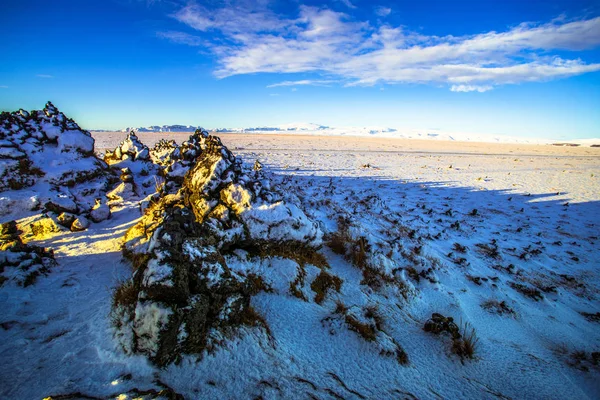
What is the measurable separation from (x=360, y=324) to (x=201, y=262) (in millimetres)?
2317

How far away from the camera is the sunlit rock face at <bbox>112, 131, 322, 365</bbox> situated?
2.92 metres

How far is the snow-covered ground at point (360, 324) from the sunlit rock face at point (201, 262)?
191 millimetres

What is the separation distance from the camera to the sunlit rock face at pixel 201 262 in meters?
2.92

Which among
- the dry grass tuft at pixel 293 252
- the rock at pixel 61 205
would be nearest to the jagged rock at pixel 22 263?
the rock at pixel 61 205

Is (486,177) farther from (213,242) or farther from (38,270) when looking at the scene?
(38,270)

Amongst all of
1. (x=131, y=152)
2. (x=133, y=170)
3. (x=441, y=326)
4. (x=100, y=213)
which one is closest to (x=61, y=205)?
(x=100, y=213)

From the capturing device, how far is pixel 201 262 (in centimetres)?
338

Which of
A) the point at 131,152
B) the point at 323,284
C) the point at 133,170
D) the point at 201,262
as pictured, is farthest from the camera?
the point at 131,152

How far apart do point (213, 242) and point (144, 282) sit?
1.14 m

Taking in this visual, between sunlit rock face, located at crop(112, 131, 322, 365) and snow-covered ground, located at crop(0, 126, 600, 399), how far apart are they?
0.19 m

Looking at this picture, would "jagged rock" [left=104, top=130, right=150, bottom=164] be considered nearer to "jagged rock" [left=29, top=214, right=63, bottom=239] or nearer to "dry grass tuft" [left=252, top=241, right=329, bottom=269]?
"jagged rock" [left=29, top=214, right=63, bottom=239]

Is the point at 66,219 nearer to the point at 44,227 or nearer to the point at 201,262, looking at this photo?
the point at 44,227

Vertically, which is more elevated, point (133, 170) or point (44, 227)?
point (133, 170)

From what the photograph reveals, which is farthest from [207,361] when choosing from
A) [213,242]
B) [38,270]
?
[38,270]
